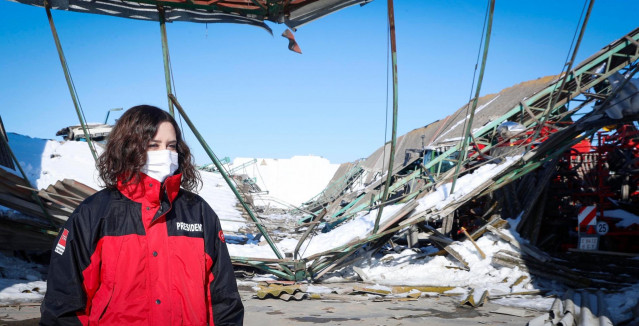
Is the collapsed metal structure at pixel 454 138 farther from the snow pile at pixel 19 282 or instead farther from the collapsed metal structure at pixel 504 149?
the snow pile at pixel 19 282

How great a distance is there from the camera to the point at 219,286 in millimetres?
2166

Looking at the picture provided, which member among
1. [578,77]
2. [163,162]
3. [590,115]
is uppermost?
[578,77]

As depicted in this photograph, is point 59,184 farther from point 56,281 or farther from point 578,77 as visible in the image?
point 578,77

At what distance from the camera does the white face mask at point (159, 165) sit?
6.85 feet

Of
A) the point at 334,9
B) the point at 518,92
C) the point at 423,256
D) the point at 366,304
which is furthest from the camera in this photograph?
the point at 518,92

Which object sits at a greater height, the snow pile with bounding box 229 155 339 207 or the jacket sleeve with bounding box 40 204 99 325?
the snow pile with bounding box 229 155 339 207

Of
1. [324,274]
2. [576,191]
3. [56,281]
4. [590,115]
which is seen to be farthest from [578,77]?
[56,281]

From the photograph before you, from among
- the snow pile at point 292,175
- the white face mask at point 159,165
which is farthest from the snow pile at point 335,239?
the snow pile at point 292,175

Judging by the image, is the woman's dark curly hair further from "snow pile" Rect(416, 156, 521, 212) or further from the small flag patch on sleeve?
"snow pile" Rect(416, 156, 521, 212)

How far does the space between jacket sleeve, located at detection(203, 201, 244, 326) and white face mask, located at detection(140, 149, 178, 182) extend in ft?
0.88

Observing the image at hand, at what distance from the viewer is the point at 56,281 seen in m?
1.84

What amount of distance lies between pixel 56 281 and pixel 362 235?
7.78 metres

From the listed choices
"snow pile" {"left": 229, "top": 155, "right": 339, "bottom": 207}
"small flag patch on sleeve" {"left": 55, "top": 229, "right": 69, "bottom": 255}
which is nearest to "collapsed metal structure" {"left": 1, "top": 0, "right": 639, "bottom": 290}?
"small flag patch on sleeve" {"left": 55, "top": 229, "right": 69, "bottom": 255}

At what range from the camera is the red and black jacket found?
1854 millimetres
